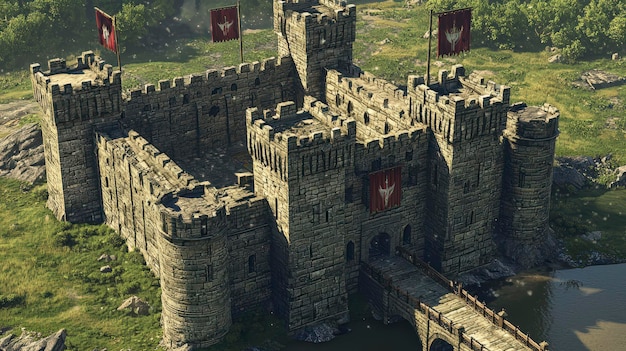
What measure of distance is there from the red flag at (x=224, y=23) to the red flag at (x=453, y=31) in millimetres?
23272

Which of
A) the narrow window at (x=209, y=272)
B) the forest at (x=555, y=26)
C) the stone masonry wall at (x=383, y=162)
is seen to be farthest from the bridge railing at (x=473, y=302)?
the forest at (x=555, y=26)

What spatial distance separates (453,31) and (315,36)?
1457 centimetres

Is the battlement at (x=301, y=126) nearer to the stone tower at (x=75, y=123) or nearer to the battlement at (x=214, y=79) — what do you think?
the battlement at (x=214, y=79)

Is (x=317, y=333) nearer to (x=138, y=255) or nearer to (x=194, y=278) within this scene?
(x=194, y=278)

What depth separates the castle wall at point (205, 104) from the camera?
277 feet

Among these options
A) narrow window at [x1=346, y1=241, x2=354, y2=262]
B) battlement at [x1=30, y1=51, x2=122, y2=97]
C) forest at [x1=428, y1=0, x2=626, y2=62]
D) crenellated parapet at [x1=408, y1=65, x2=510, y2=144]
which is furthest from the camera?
forest at [x1=428, y1=0, x2=626, y2=62]

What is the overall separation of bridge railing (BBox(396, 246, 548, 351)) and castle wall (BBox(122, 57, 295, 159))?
2158cm

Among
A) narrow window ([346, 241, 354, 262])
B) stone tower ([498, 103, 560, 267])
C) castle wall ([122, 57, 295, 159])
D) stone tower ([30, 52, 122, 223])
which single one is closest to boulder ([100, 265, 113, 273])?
stone tower ([30, 52, 122, 223])

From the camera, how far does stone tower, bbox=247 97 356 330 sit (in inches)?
2670

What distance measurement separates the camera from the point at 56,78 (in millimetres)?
83312

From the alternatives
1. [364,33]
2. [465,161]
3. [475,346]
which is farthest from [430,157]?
[364,33]

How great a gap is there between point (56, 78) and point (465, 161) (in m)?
36.4

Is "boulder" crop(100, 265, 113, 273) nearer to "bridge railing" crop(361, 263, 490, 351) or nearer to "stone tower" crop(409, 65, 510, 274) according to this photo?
"bridge railing" crop(361, 263, 490, 351)

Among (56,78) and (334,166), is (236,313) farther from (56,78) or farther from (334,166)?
(56,78)
